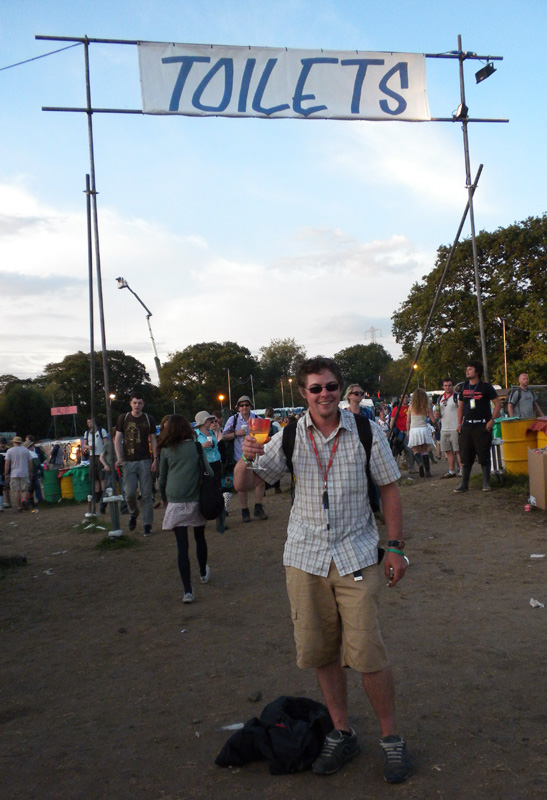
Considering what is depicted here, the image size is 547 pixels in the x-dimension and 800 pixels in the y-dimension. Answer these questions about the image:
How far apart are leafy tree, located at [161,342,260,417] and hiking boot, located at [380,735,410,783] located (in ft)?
273

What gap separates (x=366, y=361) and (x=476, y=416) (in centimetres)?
12524

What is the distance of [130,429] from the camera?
1003 cm

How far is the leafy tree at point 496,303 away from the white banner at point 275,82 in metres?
30.7

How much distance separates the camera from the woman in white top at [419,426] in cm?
1327

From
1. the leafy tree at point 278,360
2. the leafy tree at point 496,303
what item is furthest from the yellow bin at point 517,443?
the leafy tree at point 278,360

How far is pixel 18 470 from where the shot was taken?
1667cm

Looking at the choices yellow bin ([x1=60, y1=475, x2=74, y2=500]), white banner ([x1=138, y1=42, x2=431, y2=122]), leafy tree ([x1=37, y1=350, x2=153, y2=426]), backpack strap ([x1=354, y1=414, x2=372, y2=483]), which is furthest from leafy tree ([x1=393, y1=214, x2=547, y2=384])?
leafy tree ([x1=37, y1=350, x2=153, y2=426])

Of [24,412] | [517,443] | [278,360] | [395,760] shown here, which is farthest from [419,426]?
[278,360]

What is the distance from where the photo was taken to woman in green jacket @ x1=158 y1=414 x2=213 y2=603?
6605 mm

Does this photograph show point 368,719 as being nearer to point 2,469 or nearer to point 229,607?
point 229,607

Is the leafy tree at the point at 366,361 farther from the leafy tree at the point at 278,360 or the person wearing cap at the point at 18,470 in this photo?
the person wearing cap at the point at 18,470

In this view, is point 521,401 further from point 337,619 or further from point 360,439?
point 337,619

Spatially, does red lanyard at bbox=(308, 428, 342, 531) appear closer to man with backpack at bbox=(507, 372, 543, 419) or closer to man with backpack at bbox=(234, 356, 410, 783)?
man with backpack at bbox=(234, 356, 410, 783)

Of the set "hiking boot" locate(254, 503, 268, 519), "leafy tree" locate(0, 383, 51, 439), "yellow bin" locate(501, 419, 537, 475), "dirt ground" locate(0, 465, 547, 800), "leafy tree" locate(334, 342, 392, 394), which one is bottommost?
"dirt ground" locate(0, 465, 547, 800)
